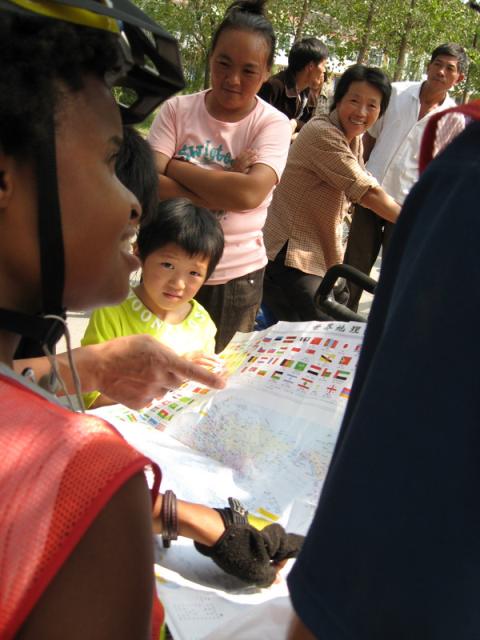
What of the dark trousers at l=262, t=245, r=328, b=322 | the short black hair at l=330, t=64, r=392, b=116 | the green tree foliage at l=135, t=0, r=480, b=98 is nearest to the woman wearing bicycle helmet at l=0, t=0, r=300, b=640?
the dark trousers at l=262, t=245, r=328, b=322

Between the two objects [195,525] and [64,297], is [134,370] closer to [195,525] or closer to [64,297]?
[195,525]

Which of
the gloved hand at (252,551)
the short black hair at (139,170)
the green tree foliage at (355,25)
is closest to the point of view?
the gloved hand at (252,551)

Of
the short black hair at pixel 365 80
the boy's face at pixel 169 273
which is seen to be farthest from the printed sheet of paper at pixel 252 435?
the short black hair at pixel 365 80

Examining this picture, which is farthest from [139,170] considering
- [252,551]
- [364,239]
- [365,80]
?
[364,239]

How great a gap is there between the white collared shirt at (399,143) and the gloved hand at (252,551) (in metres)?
3.11

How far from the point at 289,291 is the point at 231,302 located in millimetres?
522

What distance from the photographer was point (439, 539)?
1.82 feet

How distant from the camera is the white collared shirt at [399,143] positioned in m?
4.24

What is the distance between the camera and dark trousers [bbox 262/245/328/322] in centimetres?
314

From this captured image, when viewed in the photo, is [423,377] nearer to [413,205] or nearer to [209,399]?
[413,205]

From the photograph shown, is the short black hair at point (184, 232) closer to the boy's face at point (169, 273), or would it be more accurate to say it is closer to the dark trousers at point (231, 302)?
the boy's face at point (169, 273)

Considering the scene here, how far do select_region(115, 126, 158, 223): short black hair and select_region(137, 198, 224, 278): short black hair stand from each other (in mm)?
453

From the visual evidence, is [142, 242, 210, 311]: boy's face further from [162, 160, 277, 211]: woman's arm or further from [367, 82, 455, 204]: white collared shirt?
[367, 82, 455, 204]: white collared shirt

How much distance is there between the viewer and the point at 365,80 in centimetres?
328
